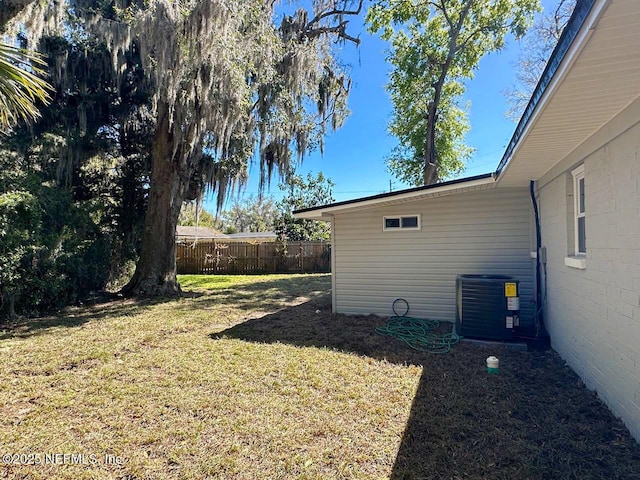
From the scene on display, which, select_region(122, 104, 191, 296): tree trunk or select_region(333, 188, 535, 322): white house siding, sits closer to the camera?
select_region(333, 188, 535, 322): white house siding

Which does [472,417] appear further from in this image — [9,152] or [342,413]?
[9,152]

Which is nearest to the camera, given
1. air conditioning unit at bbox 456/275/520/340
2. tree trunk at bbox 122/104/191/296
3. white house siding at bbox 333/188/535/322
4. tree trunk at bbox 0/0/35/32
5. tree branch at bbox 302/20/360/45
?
tree trunk at bbox 0/0/35/32

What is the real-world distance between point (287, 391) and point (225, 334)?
2346 millimetres

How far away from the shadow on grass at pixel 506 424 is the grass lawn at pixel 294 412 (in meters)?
0.01

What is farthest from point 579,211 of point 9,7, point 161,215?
point 161,215

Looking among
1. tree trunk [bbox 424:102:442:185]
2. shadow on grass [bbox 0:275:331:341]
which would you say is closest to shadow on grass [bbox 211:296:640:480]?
shadow on grass [bbox 0:275:331:341]

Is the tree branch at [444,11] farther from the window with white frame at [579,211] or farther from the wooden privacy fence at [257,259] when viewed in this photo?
the window with white frame at [579,211]

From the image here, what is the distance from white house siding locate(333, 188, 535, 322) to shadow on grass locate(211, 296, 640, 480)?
1.64 meters

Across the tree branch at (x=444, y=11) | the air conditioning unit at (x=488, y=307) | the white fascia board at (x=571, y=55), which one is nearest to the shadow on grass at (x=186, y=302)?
the air conditioning unit at (x=488, y=307)

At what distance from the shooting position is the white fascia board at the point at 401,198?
5.05 m

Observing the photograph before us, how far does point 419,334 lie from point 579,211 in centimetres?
266

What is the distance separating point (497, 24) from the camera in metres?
11.1

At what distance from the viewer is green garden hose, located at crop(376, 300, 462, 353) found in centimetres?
451

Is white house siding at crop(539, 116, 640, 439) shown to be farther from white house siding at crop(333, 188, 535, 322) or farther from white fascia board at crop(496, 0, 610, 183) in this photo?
white house siding at crop(333, 188, 535, 322)
